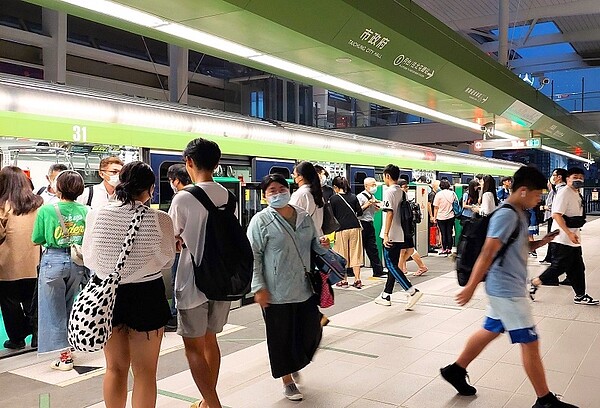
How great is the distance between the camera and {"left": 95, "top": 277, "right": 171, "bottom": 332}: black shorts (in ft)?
8.66

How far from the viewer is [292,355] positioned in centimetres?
350

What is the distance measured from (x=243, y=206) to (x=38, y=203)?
2.44 metres

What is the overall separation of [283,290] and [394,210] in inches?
134

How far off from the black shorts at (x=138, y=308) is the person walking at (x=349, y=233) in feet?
16.5

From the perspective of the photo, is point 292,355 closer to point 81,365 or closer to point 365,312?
point 81,365

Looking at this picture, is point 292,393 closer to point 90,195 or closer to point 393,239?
point 90,195

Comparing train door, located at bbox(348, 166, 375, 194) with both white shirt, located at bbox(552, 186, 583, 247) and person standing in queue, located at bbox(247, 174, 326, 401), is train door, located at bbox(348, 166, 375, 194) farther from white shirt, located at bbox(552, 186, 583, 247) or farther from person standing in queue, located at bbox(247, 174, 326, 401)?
person standing in queue, located at bbox(247, 174, 326, 401)

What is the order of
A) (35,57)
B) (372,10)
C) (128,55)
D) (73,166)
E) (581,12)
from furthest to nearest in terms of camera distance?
(128,55) → (35,57) → (581,12) → (73,166) → (372,10)

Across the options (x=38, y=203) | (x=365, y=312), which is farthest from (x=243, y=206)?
(x=38, y=203)

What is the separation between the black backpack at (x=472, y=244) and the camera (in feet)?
10.8

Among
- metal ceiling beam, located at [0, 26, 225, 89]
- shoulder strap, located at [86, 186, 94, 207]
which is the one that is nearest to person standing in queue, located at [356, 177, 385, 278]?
metal ceiling beam, located at [0, 26, 225, 89]

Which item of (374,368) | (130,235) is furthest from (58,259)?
(374,368)

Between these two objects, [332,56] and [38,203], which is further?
[38,203]

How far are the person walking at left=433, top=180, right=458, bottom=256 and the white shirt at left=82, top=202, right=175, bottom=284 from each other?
30.0 feet
